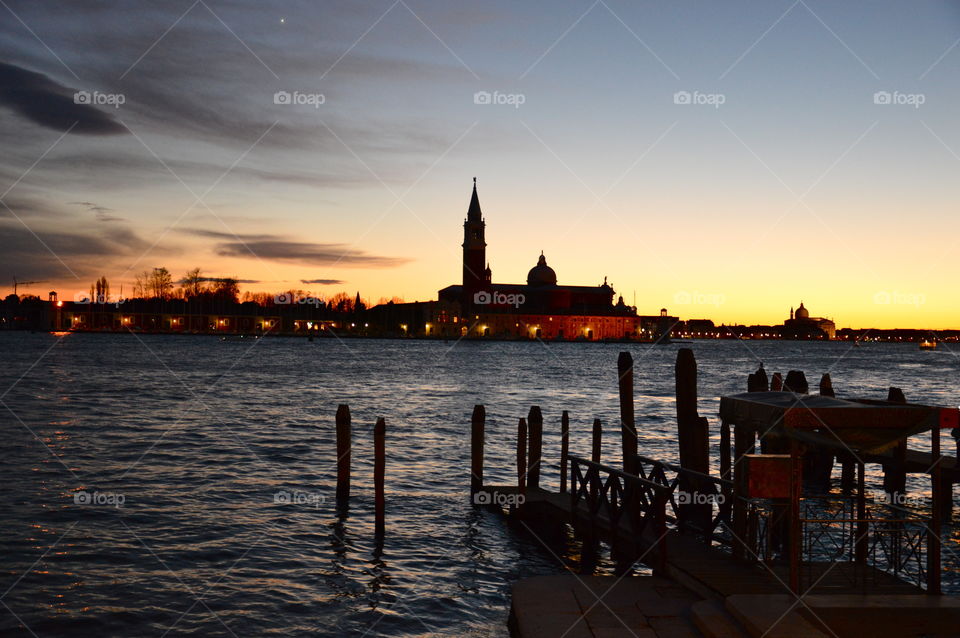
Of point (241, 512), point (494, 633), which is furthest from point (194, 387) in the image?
point (494, 633)

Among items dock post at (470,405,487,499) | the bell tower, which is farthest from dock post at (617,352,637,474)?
the bell tower

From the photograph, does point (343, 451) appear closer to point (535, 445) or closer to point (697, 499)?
point (535, 445)

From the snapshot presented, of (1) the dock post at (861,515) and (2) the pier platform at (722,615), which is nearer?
(2) the pier platform at (722,615)

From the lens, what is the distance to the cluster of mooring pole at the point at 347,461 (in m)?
16.6

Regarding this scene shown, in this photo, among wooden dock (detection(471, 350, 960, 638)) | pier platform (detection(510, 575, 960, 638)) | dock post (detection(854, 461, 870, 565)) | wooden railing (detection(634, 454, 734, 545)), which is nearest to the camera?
pier platform (detection(510, 575, 960, 638))

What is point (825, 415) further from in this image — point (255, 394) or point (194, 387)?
point (194, 387)

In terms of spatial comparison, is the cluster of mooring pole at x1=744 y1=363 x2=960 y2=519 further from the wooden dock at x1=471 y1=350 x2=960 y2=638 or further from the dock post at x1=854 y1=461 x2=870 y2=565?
the dock post at x1=854 y1=461 x2=870 y2=565

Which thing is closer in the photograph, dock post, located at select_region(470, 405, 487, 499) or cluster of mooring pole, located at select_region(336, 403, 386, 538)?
cluster of mooring pole, located at select_region(336, 403, 386, 538)

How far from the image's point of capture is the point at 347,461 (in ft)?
63.6

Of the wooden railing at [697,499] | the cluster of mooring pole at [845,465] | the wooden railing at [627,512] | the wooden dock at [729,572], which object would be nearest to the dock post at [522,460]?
the wooden railing at [627,512]

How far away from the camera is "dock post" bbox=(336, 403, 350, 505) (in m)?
18.6

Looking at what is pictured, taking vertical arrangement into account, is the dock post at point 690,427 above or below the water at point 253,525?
above

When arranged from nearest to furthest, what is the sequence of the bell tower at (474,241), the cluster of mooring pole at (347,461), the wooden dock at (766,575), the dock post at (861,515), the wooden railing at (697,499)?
the wooden dock at (766,575) → the dock post at (861,515) → the wooden railing at (697,499) → the cluster of mooring pole at (347,461) → the bell tower at (474,241)

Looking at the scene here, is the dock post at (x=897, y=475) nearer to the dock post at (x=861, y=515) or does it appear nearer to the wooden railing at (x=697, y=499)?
the wooden railing at (x=697, y=499)
